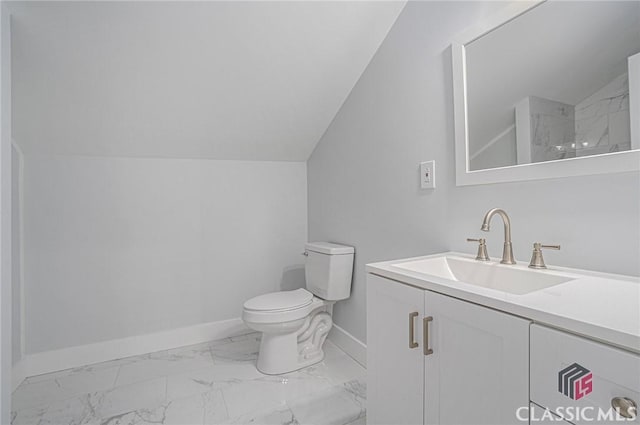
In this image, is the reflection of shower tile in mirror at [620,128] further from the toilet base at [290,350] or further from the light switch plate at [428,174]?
the toilet base at [290,350]

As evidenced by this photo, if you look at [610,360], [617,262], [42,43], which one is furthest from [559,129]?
[42,43]

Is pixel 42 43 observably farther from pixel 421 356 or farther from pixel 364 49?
pixel 421 356

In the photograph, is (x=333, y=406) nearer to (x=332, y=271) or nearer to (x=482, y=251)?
(x=332, y=271)

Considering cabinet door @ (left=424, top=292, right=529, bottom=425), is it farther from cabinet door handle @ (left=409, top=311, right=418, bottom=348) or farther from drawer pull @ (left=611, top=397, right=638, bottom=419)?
drawer pull @ (left=611, top=397, right=638, bottom=419)

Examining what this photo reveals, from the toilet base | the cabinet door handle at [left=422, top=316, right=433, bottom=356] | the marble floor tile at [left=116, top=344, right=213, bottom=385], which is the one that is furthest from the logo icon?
the marble floor tile at [left=116, top=344, right=213, bottom=385]

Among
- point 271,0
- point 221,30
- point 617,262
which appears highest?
point 271,0

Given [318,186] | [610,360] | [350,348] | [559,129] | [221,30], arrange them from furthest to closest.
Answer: [318,186]
[350,348]
[221,30]
[559,129]
[610,360]

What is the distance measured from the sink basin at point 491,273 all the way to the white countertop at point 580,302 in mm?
46

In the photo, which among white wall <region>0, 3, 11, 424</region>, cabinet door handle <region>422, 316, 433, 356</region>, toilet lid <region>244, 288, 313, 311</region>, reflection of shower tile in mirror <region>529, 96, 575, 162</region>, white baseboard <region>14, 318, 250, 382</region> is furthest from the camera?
white baseboard <region>14, 318, 250, 382</region>

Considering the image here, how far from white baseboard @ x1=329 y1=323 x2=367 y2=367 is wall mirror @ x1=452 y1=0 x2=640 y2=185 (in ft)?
4.22

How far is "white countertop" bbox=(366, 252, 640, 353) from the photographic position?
612 millimetres

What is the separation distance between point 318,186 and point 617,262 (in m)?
1.92

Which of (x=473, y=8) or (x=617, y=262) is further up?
(x=473, y=8)

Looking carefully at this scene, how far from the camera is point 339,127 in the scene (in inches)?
91.3
